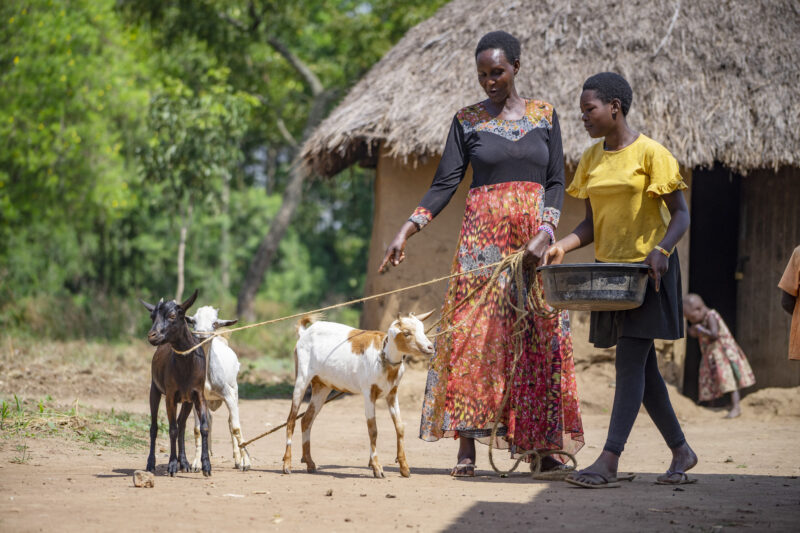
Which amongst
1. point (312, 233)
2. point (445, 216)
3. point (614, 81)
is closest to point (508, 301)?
point (614, 81)

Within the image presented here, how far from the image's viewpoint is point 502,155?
4793mm

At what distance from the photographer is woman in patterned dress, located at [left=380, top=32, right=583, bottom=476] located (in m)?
4.75

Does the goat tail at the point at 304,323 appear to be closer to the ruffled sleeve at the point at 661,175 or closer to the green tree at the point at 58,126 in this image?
the ruffled sleeve at the point at 661,175

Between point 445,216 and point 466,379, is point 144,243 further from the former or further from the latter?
point 466,379

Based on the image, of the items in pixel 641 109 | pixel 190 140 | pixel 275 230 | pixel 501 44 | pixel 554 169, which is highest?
pixel 190 140

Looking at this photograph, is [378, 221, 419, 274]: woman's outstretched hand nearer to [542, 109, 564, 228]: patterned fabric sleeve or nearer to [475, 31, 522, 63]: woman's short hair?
[542, 109, 564, 228]: patterned fabric sleeve

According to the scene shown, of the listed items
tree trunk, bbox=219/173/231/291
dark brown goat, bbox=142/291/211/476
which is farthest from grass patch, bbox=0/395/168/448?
tree trunk, bbox=219/173/231/291

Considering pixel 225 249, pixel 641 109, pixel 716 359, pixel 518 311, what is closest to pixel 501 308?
pixel 518 311

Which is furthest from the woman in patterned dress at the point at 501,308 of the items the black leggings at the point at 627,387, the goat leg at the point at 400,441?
the black leggings at the point at 627,387

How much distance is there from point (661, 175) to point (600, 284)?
673 millimetres

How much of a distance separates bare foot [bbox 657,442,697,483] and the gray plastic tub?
2.95ft

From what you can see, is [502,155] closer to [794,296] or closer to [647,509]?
[794,296]

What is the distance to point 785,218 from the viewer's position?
926 cm

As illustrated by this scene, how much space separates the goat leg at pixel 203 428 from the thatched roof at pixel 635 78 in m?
4.11
